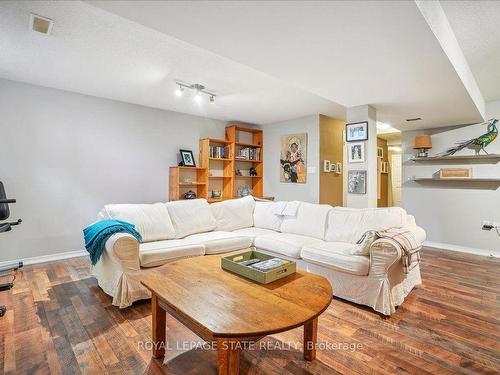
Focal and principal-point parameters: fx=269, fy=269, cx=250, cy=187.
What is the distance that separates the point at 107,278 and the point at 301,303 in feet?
6.53

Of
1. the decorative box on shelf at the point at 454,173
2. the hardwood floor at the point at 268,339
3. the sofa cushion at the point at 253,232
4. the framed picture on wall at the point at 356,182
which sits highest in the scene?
the decorative box on shelf at the point at 454,173

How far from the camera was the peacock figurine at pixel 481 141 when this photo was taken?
4156mm

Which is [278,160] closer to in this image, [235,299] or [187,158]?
[187,158]

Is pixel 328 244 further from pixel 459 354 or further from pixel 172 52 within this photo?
pixel 172 52

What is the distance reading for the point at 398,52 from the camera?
2023 mm

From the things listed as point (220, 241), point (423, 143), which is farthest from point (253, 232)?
point (423, 143)

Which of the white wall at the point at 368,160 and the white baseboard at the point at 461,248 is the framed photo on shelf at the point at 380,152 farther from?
the white wall at the point at 368,160

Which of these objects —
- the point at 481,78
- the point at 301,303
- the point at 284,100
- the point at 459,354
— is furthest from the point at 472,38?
the point at 301,303

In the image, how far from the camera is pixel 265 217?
3832 millimetres

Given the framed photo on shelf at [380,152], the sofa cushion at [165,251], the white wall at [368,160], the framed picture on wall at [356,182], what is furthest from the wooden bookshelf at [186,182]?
the framed photo on shelf at [380,152]

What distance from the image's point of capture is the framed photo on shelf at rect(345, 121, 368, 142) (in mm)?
3422

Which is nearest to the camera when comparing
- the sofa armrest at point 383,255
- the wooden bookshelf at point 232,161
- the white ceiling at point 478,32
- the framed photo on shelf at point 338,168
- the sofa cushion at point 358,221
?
the white ceiling at point 478,32

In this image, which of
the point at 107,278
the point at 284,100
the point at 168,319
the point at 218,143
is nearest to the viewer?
the point at 168,319

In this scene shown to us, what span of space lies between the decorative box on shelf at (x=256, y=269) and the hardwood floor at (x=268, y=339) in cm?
52
